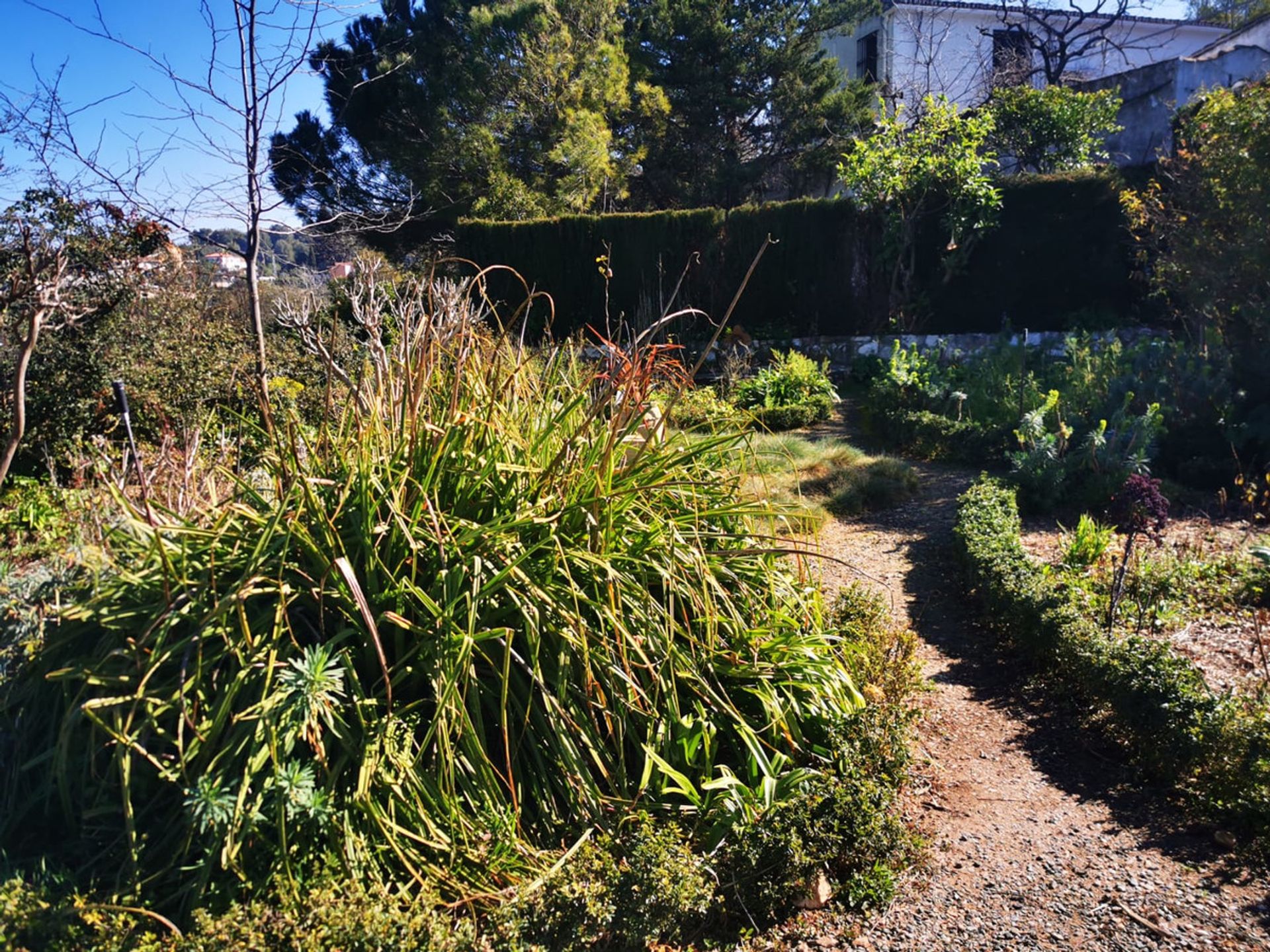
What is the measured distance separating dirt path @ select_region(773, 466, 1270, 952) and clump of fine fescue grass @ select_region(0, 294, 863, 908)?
427 mm

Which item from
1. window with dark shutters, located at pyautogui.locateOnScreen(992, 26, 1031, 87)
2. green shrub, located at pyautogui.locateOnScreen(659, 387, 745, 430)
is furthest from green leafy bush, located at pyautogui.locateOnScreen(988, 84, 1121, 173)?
green shrub, located at pyautogui.locateOnScreen(659, 387, 745, 430)

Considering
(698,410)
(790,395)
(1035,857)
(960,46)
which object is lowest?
(1035,857)

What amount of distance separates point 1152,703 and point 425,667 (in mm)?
2424

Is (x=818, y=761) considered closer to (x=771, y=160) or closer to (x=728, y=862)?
(x=728, y=862)

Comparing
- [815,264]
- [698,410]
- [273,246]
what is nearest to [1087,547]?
[698,410]

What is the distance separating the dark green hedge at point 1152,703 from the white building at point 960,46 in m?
18.9

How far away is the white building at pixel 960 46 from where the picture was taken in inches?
811

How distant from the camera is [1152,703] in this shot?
118 inches

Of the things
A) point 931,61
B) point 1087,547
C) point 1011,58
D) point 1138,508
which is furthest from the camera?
point 931,61

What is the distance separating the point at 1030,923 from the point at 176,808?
2.19m

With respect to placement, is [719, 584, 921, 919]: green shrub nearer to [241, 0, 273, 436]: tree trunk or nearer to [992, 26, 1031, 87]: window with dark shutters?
[241, 0, 273, 436]: tree trunk

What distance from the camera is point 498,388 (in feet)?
9.95

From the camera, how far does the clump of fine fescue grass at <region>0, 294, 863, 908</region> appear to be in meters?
2.10

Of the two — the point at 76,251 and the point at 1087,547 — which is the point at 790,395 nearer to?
the point at 1087,547
